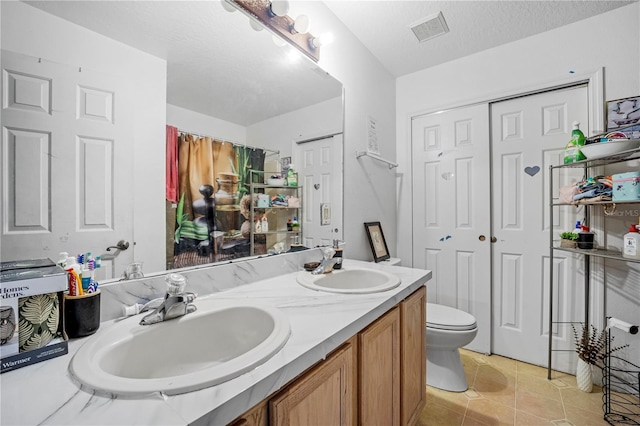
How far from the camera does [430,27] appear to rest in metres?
1.91

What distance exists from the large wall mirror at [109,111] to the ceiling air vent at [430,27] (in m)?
1.24

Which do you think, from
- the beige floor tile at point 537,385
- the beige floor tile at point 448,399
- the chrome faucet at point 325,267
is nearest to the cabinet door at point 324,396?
the chrome faucet at point 325,267

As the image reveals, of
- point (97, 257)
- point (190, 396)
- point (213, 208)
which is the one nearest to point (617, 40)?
point (213, 208)

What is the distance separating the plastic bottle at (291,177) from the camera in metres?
1.45

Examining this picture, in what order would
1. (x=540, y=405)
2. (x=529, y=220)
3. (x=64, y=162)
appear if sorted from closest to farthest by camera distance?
(x=64, y=162), (x=540, y=405), (x=529, y=220)

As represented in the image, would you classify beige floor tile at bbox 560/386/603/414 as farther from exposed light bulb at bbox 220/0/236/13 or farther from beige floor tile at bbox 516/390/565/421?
exposed light bulb at bbox 220/0/236/13

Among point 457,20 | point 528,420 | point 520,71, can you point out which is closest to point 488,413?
point 528,420

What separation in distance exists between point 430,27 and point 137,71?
191 cm

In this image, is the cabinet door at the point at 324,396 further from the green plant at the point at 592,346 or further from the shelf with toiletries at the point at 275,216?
the green plant at the point at 592,346

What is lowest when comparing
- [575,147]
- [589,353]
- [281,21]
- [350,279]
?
[589,353]

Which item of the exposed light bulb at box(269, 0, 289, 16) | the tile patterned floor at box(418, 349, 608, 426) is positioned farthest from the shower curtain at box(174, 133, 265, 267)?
the tile patterned floor at box(418, 349, 608, 426)

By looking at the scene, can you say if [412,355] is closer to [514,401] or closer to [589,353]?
[514,401]

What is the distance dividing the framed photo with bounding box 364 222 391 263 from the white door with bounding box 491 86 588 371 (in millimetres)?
872

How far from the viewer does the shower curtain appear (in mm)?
970
